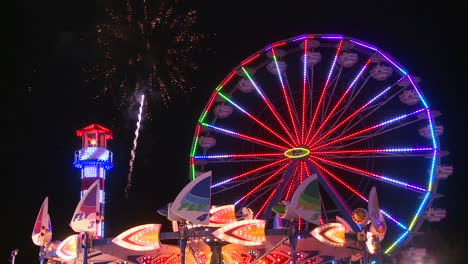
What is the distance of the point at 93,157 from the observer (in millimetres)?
39406

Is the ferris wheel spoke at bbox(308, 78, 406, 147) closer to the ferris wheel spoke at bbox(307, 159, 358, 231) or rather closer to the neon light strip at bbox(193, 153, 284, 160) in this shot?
the ferris wheel spoke at bbox(307, 159, 358, 231)

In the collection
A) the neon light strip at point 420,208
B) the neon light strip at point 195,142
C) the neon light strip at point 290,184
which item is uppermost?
the neon light strip at point 195,142

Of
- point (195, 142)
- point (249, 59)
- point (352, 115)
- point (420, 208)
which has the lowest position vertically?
point (420, 208)

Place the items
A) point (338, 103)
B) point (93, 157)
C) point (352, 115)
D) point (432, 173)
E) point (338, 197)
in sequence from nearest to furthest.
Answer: point (432, 173) → point (338, 197) → point (352, 115) → point (338, 103) → point (93, 157)

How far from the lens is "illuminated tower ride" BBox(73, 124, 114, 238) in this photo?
39.3 m

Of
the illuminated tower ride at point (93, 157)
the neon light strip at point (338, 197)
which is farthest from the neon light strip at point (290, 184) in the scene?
the illuminated tower ride at point (93, 157)

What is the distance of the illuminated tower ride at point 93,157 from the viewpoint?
39.3 meters

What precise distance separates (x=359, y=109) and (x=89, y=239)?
14743mm

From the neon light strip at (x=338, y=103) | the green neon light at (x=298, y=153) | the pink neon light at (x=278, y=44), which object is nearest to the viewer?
the green neon light at (x=298, y=153)

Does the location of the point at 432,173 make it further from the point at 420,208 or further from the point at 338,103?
the point at 338,103

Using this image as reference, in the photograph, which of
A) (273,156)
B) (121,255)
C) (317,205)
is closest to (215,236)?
(317,205)

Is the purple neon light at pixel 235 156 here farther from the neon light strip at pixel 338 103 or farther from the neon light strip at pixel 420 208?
the neon light strip at pixel 420 208

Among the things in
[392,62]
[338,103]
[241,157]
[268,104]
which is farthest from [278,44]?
[241,157]

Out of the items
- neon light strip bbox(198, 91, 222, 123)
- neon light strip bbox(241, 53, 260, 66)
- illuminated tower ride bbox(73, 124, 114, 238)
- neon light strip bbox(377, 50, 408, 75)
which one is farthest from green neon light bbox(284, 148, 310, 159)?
illuminated tower ride bbox(73, 124, 114, 238)
